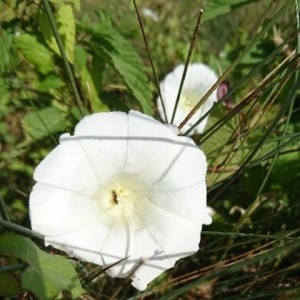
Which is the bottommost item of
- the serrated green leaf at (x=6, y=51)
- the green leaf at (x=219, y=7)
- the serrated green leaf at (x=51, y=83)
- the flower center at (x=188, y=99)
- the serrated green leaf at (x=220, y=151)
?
the serrated green leaf at (x=220, y=151)

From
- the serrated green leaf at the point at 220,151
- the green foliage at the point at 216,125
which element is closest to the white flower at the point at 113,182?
the green foliage at the point at 216,125

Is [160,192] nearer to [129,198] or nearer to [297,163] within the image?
[129,198]

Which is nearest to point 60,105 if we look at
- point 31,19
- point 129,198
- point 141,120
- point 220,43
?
point 31,19

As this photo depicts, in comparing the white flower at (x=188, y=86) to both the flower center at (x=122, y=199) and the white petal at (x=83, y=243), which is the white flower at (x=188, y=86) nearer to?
the flower center at (x=122, y=199)

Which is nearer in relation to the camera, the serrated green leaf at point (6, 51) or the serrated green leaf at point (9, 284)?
the serrated green leaf at point (9, 284)

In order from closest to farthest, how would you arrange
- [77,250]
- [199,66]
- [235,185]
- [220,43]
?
[77,250]
[235,185]
[199,66]
[220,43]

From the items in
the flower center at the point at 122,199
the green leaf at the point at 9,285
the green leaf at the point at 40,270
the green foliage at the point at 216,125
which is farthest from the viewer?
the green foliage at the point at 216,125

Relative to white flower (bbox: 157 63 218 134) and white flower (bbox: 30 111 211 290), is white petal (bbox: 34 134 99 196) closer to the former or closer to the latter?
white flower (bbox: 30 111 211 290)
